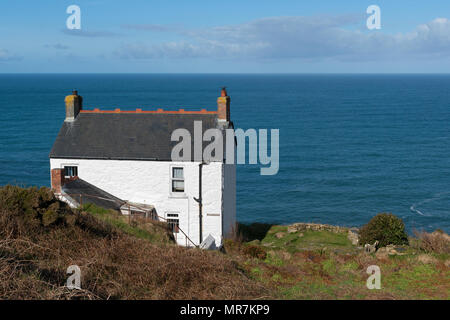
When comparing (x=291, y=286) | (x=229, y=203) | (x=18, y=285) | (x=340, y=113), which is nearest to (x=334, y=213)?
(x=229, y=203)

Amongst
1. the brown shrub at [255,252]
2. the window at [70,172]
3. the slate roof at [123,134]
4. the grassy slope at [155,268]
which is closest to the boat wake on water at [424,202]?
the slate roof at [123,134]

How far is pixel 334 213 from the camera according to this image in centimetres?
5103

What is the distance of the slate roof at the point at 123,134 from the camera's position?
108ft

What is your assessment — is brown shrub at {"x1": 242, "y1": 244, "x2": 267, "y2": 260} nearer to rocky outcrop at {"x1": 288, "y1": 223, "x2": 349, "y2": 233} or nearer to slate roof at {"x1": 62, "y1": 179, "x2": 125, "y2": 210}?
slate roof at {"x1": 62, "y1": 179, "x2": 125, "y2": 210}

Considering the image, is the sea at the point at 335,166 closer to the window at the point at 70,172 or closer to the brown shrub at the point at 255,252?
the window at the point at 70,172

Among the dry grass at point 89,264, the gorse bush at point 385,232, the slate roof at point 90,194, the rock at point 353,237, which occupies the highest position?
the dry grass at point 89,264

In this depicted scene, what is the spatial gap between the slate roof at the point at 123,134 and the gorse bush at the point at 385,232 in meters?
11.2

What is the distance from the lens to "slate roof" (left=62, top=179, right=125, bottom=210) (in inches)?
1163

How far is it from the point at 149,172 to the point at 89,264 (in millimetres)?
17460

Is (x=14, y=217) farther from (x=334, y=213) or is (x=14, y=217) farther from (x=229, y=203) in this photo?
(x=334, y=213)

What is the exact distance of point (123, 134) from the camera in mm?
34000

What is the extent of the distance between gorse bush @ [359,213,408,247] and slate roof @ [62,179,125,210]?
48.3 feet

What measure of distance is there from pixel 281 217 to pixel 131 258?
35.3m

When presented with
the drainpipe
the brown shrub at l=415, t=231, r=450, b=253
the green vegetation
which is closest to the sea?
the brown shrub at l=415, t=231, r=450, b=253
